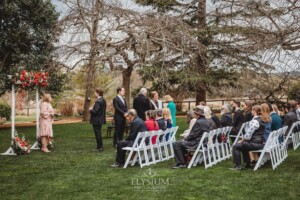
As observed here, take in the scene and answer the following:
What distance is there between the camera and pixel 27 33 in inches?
834

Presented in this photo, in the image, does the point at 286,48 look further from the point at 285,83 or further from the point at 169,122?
the point at 169,122

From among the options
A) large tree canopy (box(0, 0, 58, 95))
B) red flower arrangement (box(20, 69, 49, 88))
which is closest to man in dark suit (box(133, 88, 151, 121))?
red flower arrangement (box(20, 69, 49, 88))

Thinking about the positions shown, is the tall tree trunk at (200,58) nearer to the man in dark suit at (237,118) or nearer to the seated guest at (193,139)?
the man in dark suit at (237,118)

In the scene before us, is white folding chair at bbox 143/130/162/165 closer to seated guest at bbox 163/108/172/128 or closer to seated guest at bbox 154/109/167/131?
seated guest at bbox 154/109/167/131

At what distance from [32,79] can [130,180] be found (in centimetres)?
598

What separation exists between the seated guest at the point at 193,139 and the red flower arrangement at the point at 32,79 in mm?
5378

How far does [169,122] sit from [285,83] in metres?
5.12

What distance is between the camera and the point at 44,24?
21.8 metres

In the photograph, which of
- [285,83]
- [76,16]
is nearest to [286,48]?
[285,83]

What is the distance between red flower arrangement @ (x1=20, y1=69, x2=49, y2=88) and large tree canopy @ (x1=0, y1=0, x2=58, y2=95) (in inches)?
295

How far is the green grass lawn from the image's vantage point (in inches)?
274

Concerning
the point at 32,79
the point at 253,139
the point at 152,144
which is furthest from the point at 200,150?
the point at 32,79

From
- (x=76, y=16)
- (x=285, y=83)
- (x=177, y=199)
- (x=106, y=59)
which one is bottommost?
(x=177, y=199)

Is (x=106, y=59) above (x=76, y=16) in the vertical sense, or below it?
below
